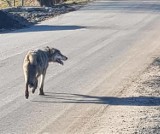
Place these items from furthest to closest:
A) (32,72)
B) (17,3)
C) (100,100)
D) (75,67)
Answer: (17,3), (75,67), (100,100), (32,72)

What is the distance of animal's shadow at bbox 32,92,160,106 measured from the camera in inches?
472

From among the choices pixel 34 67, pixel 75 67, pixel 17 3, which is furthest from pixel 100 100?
pixel 17 3

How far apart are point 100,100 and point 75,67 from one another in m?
3.87

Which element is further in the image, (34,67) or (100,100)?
(100,100)

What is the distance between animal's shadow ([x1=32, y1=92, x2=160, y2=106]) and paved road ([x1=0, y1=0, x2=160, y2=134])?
0.02 m

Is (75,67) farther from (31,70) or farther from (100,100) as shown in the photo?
(31,70)

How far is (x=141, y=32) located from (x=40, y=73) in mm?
11914

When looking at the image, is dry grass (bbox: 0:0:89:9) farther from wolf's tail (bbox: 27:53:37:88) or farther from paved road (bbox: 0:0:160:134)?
wolf's tail (bbox: 27:53:37:88)

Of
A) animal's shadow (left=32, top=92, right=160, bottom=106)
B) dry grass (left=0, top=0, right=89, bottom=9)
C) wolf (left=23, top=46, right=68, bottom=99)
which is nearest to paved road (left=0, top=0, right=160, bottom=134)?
animal's shadow (left=32, top=92, right=160, bottom=106)

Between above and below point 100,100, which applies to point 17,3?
below

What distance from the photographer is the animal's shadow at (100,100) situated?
39.3 ft

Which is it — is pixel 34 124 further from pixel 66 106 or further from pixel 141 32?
pixel 141 32

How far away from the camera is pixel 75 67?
16062 millimetres

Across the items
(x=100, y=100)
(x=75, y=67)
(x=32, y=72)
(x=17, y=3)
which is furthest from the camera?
(x=17, y=3)
